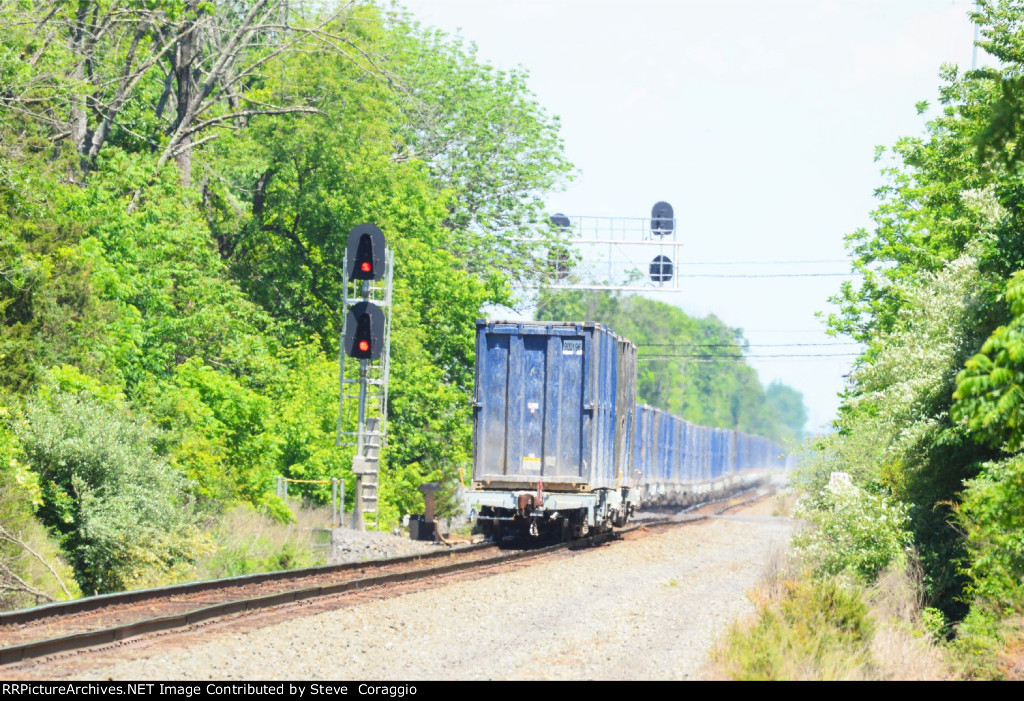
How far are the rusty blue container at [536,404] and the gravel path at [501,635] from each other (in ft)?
11.6

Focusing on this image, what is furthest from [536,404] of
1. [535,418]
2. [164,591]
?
[164,591]

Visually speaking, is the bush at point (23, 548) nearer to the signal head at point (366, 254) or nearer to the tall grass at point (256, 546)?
the tall grass at point (256, 546)

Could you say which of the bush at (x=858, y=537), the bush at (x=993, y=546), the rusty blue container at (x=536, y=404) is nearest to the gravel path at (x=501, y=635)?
the bush at (x=858, y=537)

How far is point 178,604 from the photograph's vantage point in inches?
548

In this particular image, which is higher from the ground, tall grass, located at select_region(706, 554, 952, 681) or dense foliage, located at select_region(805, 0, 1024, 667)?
dense foliage, located at select_region(805, 0, 1024, 667)

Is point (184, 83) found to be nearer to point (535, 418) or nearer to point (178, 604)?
point (535, 418)

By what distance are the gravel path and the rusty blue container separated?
3526 mm

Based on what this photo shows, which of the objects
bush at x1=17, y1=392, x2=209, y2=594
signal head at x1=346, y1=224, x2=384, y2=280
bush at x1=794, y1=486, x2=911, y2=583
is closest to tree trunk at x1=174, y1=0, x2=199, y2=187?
signal head at x1=346, y1=224, x2=384, y2=280

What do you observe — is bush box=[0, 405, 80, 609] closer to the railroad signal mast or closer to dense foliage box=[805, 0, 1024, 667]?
the railroad signal mast

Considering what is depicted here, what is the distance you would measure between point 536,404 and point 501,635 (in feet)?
34.1

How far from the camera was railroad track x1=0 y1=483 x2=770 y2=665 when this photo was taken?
36.0 ft

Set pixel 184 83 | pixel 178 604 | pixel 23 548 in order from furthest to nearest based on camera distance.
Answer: pixel 184 83
pixel 23 548
pixel 178 604

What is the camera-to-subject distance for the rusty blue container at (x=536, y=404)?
22.2 metres
